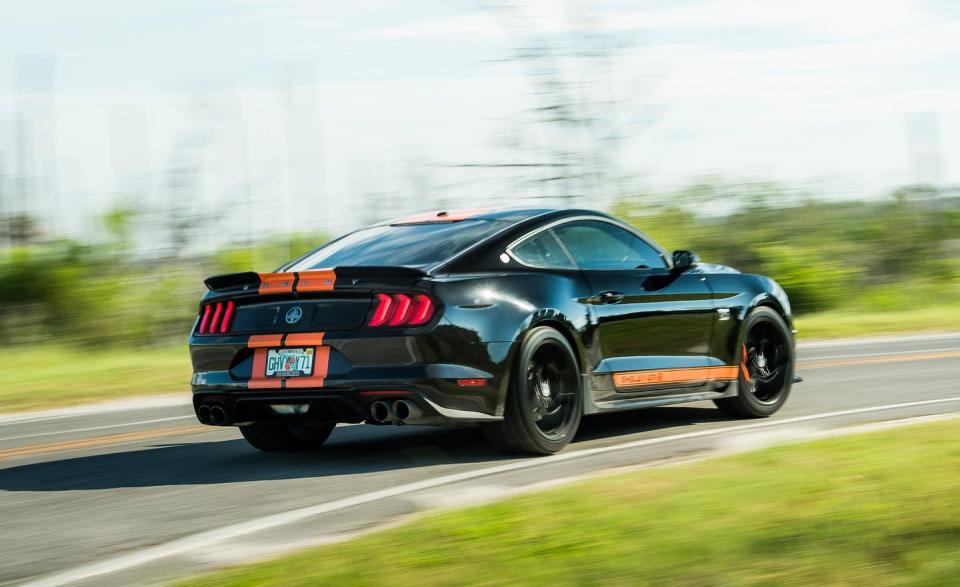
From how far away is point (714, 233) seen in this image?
1144 inches

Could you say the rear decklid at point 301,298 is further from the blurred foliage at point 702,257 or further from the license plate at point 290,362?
the blurred foliage at point 702,257

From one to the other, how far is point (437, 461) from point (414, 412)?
2.55 feet

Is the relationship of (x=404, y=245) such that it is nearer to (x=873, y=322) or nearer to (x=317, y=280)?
(x=317, y=280)

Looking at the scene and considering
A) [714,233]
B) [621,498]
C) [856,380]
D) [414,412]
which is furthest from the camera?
[714,233]

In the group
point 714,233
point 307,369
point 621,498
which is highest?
point 714,233

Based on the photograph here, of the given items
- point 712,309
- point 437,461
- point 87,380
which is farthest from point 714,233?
point 437,461

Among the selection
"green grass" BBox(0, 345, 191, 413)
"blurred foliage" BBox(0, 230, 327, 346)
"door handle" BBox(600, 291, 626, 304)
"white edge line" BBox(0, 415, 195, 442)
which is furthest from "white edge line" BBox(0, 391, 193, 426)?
"blurred foliage" BBox(0, 230, 327, 346)

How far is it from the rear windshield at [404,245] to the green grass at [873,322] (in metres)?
13.4

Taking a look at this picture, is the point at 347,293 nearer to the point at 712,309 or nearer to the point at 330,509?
the point at 330,509

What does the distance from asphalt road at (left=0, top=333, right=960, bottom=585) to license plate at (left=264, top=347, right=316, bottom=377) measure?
604 mm

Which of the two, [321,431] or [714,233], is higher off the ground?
[714,233]

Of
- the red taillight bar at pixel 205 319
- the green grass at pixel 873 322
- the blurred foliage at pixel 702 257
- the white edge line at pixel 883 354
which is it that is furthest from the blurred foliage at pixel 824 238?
the red taillight bar at pixel 205 319

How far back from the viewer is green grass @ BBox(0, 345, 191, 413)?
15234mm

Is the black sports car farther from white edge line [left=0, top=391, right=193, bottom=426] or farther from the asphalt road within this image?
white edge line [left=0, top=391, right=193, bottom=426]
